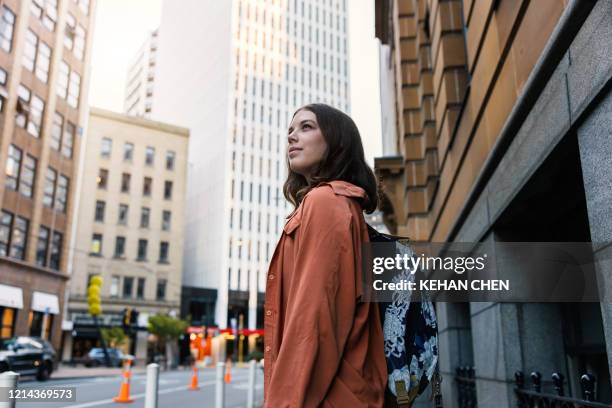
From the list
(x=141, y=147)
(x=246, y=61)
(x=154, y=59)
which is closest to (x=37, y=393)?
(x=141, y=147)

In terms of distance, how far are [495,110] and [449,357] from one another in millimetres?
4445

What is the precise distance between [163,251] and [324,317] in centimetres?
5455

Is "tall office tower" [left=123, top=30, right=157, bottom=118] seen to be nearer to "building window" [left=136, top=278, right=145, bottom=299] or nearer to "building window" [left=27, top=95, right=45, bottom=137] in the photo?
"building window" [left=136, top=278, right=145, bottom=299]

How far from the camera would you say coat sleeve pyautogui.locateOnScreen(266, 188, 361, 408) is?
172cm

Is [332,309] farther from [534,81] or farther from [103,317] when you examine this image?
[103,317]

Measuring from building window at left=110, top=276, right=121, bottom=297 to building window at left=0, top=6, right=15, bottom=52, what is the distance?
83.0ft

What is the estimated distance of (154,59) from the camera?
96.1 m

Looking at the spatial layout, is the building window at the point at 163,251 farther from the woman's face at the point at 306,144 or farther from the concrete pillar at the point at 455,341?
the woman's face at the point at 306,144

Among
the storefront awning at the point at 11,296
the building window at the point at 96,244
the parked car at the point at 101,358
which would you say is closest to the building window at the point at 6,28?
the storefront awning at the point at 11,296

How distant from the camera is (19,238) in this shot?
3222cm

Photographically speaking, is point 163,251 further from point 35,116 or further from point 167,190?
point 35,116

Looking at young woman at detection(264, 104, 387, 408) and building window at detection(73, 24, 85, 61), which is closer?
young woman at detection(264, 104, 387, 408)

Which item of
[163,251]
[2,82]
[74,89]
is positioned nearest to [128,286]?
[163,251]

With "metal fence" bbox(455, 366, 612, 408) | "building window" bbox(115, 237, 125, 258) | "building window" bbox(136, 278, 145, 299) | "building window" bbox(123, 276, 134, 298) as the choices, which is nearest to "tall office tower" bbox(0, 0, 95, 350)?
"building window" bbox(123, 276, 134, 298)
